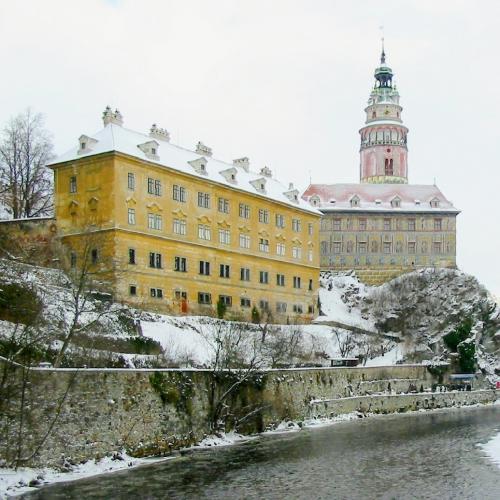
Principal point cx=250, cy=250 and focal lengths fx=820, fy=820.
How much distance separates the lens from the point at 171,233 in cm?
4853

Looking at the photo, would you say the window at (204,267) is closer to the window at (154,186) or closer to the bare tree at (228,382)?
the window at (154,186)

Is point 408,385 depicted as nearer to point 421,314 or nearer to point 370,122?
point 421,314

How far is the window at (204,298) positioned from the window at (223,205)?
5767 millimetres

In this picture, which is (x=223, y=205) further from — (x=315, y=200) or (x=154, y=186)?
(x=315, y=200)

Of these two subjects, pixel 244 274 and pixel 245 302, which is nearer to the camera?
pixel 245 302

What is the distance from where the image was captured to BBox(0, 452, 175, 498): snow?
21.9 meters

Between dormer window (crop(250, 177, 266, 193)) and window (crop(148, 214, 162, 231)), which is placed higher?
dormer window (crop(250, 177, 266, 193))

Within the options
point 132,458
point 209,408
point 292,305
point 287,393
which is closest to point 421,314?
point 292,305

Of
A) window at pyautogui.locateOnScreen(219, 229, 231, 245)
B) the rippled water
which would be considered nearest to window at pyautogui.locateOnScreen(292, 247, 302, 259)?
window at pyautogui.locateOnScreen(219, 229, 231, 245)

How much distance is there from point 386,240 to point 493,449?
2025 inches

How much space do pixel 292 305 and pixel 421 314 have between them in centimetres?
1155

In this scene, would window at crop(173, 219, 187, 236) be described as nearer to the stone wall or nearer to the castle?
the stone wall

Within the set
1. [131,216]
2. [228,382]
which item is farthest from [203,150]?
[228,382]

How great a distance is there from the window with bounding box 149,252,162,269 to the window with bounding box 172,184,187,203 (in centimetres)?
398
